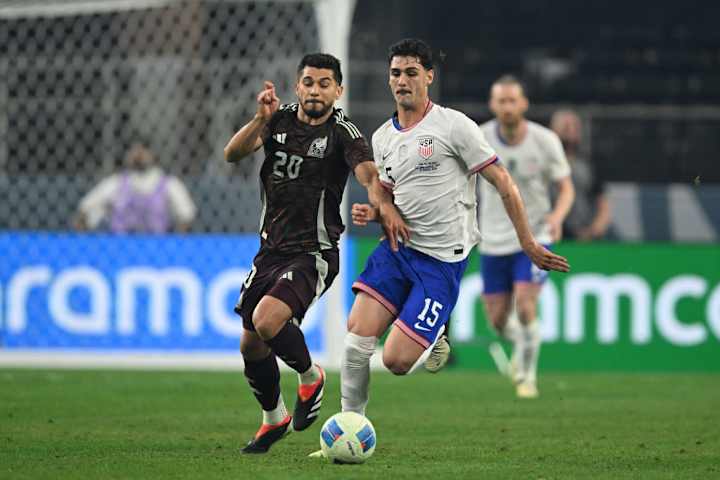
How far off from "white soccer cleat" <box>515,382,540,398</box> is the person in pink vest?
455cm

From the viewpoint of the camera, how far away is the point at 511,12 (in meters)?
21.4

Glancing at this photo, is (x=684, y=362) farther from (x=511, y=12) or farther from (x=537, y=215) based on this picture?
(x=511, y=12)

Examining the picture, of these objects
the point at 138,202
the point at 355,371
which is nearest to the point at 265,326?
the point at 355,371

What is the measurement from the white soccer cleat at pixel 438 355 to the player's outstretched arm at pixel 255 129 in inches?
59.1

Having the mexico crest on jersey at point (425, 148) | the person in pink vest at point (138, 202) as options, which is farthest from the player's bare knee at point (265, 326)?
the person in pink vest at point (138, 202)

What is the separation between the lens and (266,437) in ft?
24.8

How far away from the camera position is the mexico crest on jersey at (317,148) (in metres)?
7.64

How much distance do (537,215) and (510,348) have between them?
3.00m

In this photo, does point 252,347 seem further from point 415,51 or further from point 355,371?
point 415,51

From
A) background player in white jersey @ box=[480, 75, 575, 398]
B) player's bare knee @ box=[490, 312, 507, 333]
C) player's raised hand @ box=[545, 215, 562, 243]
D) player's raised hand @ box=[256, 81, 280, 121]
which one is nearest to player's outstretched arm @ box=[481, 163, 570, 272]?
player's raised hand @ box=[256, 81, 280, 121]

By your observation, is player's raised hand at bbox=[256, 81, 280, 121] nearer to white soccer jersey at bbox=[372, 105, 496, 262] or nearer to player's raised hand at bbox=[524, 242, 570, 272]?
white soccer jersey at bbox=[372, 105, 496, 262]

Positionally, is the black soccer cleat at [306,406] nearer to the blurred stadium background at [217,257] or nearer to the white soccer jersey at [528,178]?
the blurred stadium background at [217,257]

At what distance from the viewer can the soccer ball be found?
273 inches

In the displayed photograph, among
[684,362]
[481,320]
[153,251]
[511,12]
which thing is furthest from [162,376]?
[511,12]
